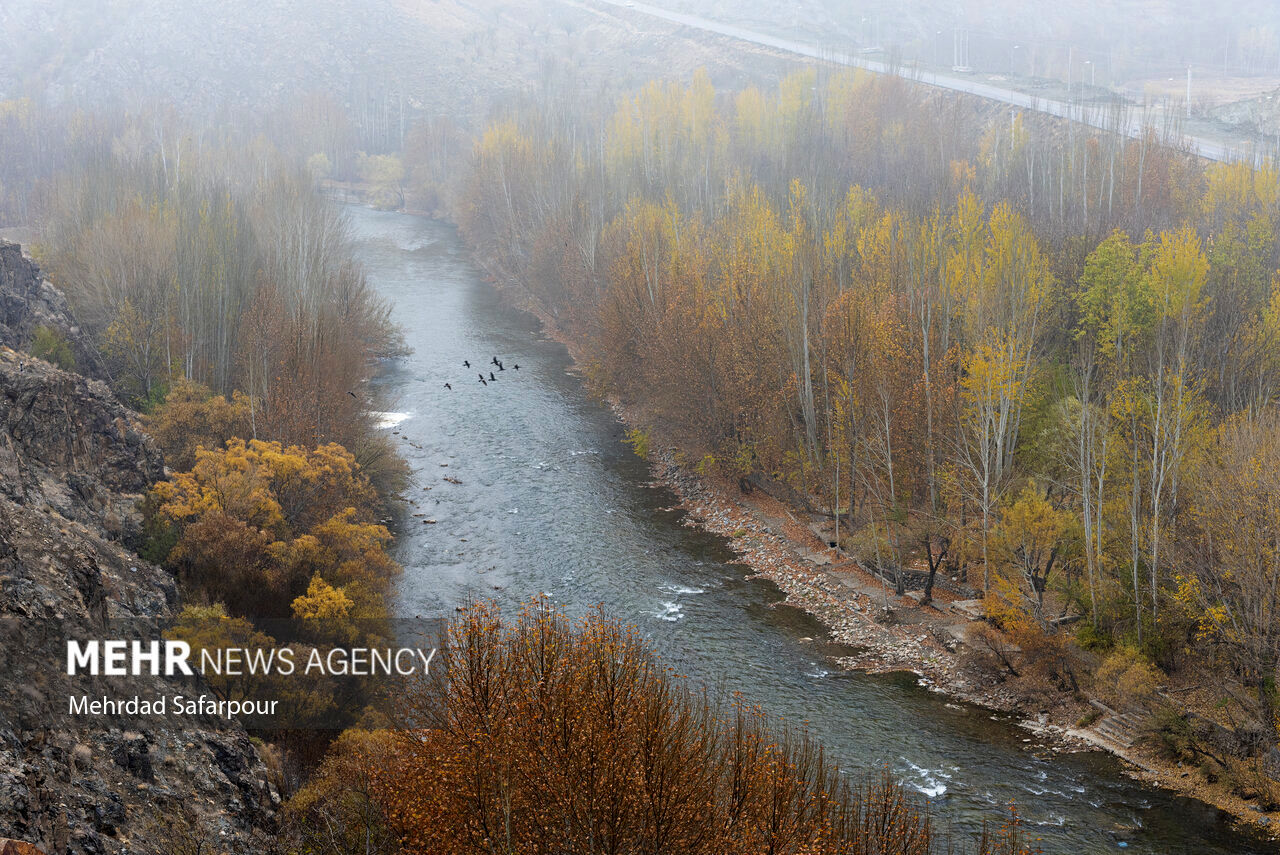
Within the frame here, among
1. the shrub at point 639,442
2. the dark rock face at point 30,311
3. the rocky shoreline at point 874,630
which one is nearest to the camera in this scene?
the rocky shoreline at point 874,630

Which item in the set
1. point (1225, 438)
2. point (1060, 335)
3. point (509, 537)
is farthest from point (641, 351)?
point (1225, 438)

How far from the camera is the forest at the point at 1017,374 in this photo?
2980 centimetres

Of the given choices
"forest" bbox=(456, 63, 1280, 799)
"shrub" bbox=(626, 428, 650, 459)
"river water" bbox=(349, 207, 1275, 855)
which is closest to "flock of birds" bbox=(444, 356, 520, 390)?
"river water" bbox=(349, 207, 1275, 855)

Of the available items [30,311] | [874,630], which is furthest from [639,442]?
[30,311]

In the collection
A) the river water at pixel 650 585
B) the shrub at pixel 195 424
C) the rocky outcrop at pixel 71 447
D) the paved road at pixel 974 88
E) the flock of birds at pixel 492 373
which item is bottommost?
the river water at pixel 650 585

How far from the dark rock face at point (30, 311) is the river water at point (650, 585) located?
15.3 meters

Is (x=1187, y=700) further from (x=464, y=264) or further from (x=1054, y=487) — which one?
(x=464, y=264)

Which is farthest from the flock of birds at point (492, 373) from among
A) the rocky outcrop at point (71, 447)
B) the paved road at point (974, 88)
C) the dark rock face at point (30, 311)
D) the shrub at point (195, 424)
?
the paved road at point (974, 88)

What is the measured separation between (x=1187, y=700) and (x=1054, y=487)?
9.86 metres

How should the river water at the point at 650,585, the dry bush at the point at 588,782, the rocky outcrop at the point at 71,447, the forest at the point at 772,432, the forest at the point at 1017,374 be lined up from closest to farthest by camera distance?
1. the dry bush at the point at 588,782
2. the forest at the point at 772,432
3. the river water at the point at 650,585
4. the rocky outcrop at the point at 71,447
5. the forest at the point at 1017,374

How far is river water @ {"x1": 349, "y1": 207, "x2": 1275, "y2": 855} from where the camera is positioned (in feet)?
82.7

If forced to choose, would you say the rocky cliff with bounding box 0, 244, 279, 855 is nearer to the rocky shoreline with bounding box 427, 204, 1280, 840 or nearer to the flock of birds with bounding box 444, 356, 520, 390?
the rocky shoreline with bounding box 427, 204, 1280, 840

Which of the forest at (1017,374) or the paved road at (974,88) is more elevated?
the paved road at (974,88)

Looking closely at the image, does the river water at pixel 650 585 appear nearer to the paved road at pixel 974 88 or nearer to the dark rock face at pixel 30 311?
the dark rock face at pixel 30 311
